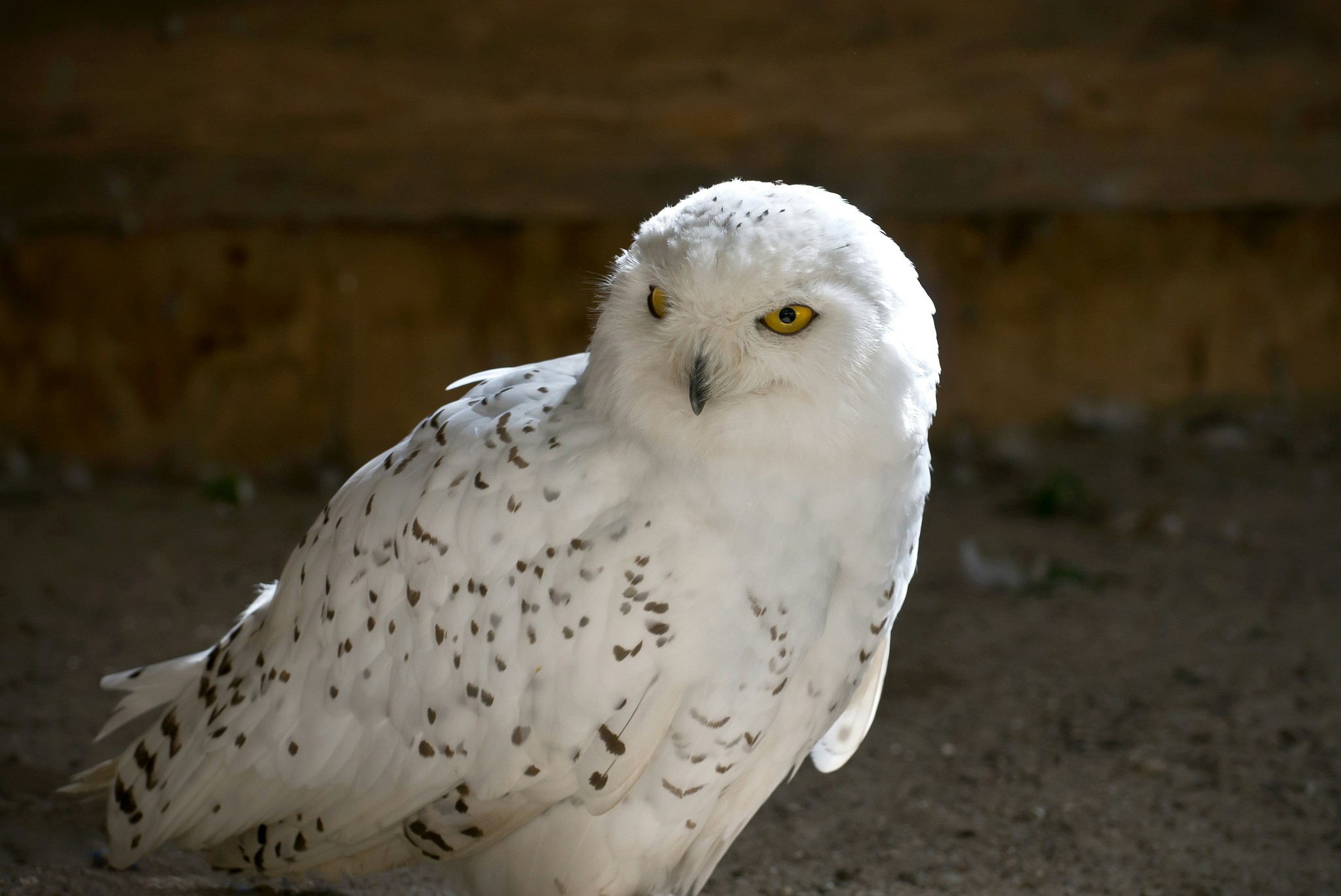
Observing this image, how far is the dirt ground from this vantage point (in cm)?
262

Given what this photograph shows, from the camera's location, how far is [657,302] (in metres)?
1.94

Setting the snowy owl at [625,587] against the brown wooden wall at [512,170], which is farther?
the brown wooden wall at [512,170]

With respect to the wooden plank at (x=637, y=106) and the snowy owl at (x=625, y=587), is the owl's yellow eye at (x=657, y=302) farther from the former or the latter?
the wooden plank at (x=637, y=106)

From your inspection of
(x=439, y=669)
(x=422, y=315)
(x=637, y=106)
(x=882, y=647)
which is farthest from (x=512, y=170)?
(x=439, y=669)

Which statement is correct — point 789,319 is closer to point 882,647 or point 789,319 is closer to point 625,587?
point 625,587

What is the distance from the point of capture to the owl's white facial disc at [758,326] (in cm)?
186

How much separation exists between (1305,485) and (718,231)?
12.2ft

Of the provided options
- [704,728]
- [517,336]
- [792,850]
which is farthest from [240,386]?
[704,728]

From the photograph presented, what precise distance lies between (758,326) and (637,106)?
2.53 meters

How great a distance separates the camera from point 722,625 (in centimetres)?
195

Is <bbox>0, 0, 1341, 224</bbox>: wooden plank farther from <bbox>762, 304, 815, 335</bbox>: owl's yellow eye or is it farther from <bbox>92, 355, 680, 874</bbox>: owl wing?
<bbox>762, 304, 815, 335</bbox>: owl's yellow eye

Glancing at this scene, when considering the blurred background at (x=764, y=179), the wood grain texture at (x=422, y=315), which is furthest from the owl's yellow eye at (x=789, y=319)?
the wood grain texture at (x=422, y=315)

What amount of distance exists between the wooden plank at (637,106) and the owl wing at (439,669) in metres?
2.06

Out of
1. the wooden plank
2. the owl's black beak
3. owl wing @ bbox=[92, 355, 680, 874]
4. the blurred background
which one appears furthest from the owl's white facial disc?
the wooden plank
